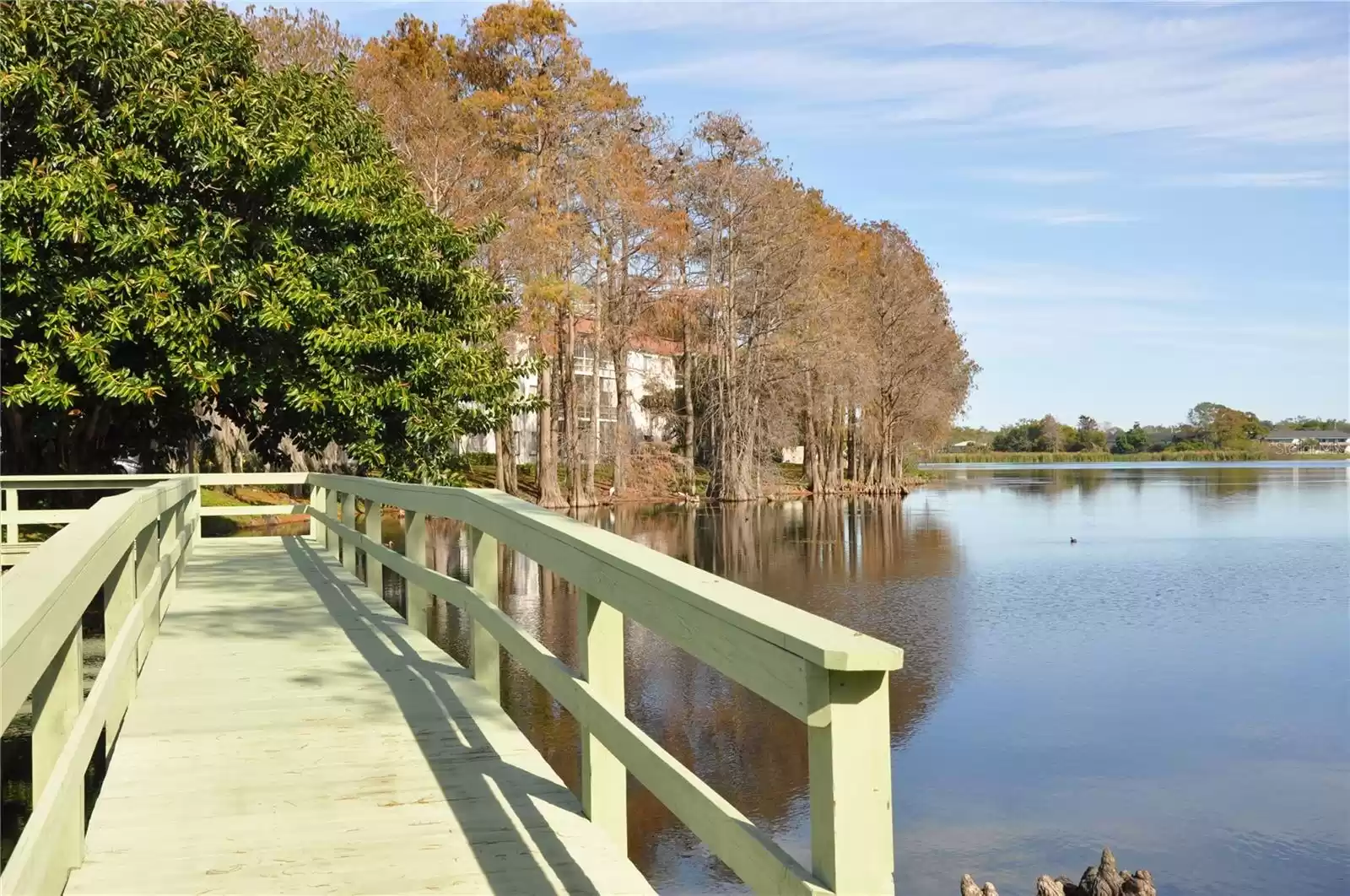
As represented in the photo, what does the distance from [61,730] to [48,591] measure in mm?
914

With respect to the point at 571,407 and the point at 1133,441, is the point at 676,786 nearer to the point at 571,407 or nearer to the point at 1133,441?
the point at 571,407

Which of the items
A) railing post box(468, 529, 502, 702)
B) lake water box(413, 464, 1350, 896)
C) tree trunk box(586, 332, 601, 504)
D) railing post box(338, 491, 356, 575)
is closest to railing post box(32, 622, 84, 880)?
railing post box(468, 529, 502, 702)

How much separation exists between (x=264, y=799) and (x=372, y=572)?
5.73 m

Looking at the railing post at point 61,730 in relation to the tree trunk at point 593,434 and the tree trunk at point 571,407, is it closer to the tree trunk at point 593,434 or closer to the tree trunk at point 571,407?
the tree trunk at point 571,407

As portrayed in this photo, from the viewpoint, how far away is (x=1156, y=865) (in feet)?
29.2

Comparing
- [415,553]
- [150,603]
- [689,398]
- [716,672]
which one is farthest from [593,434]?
[150,603]

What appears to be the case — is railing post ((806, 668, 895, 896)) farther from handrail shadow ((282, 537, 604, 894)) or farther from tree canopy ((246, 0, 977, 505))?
tree canopy ((246, 0, 977, 505))

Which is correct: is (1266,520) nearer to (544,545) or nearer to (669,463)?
(669,463)

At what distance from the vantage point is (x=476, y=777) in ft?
15.0

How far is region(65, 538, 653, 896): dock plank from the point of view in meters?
3.58

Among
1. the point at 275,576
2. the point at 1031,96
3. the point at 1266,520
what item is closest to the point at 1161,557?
the point at 1031,96

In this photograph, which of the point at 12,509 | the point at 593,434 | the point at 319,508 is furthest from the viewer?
the point at 593,434

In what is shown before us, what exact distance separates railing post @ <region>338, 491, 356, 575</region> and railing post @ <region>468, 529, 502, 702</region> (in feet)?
16.4

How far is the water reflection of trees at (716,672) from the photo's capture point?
10055mm
